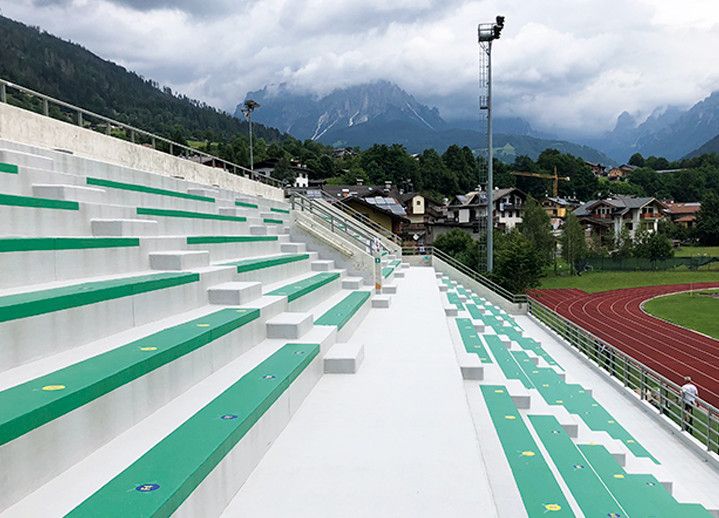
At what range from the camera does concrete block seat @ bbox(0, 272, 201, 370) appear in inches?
101

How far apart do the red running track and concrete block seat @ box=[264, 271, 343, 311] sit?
921 cm

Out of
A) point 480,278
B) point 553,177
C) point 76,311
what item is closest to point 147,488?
point 76,311

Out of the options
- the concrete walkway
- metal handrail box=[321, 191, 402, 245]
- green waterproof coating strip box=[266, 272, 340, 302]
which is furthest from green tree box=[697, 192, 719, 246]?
the concrete walkway

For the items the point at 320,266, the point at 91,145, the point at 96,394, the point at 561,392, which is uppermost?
the point at 91,145

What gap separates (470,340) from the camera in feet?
28.7

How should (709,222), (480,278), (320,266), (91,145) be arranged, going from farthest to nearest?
(709,222) → (480,278) → (320,266) → (91,145)

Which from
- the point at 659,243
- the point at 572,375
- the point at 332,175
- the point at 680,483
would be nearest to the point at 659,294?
the point at 659,243

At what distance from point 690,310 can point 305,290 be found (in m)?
25.7

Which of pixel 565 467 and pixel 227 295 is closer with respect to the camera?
pixel 565 467

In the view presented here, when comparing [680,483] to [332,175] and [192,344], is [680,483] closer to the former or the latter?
[192,344]

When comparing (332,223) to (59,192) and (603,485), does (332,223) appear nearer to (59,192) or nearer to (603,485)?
(59,192)

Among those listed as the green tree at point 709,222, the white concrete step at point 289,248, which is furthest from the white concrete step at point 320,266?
the green tree at point 709,222

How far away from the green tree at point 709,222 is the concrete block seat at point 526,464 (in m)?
68.7

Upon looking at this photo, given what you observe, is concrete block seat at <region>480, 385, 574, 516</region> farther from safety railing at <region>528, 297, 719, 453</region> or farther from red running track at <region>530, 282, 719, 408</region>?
red running track at <region>530, 282, 719, 408</region>
